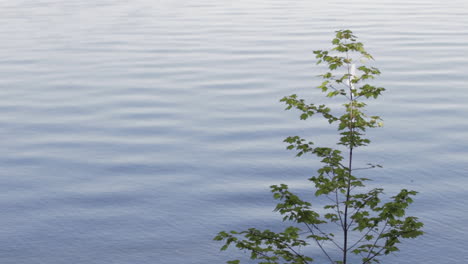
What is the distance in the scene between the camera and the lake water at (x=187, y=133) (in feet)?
35.7

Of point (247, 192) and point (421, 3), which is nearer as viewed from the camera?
point (247, 192)

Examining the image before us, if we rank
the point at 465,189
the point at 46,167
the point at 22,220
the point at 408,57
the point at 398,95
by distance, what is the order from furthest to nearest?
the point at 408,57, the point at 398,95, the point at 46,167, the point at 465,189, the point at 22,220

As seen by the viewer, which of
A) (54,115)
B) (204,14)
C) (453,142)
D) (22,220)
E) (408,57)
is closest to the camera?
(22,220)

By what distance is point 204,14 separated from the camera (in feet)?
115

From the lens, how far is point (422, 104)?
700 inches

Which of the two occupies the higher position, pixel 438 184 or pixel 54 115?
pixel 54 115

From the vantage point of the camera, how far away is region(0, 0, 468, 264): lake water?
10.9 m

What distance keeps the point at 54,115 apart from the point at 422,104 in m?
7.39

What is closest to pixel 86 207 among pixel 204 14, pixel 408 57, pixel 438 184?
pixel 438 184

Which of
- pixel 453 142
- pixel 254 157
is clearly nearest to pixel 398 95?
pixel 453 142

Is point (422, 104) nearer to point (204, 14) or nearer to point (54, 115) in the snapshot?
point (54, 115)

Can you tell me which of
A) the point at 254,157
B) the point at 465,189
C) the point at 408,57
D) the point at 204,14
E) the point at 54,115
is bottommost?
the point at 465,189

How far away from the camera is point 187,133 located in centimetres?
1577

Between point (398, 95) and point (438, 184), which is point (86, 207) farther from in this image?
point (398, 95)
